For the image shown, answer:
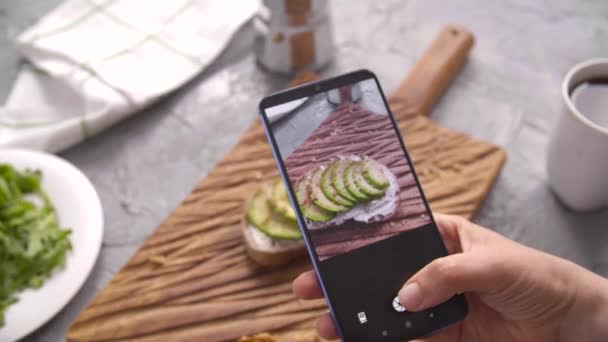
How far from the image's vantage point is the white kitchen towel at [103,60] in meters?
1.21

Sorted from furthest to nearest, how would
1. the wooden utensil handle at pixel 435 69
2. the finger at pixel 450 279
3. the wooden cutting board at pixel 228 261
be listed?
1. the wooden utensil handle at pixel 435 69
2. the wooden cutting board at pixel 228 261
3. the finger at pixel 450 279

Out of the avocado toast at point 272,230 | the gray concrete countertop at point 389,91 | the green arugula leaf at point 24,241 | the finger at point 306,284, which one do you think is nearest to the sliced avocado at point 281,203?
the avocado toast at point 272,230

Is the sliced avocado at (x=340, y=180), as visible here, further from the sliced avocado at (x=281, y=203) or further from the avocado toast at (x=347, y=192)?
the sliced avocado at (x=281, y=203)

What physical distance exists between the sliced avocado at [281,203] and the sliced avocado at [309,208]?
0.48ft

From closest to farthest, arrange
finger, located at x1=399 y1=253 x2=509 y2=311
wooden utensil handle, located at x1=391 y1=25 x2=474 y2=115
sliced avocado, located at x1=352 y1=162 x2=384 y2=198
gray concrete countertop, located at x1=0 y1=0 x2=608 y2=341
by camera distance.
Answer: finger, located at x1=399 y1=253 x2=509 y2=311 < sliced avocado, located at x1=352 y1=162 x2=384 y2=198 < gray concrete countertop, located at x1=0 y1=0 x2=608 y2=341 < wooden utensil handle, located at x1=391 y1=25 x2=474 y2=115

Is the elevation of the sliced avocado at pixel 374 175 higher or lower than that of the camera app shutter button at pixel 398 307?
higher

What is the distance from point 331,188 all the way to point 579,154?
1.54 feet

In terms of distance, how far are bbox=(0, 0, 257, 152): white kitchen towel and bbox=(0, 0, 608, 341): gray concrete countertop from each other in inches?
1.8

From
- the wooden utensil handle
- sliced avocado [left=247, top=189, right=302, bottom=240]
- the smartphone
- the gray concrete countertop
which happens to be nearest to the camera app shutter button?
the smartphone

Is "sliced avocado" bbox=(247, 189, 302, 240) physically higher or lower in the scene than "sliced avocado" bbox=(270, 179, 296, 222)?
lower

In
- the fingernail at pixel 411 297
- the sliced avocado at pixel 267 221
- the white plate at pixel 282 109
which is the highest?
the white plate at pixel 282 109

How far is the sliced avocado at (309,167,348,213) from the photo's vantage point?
80 centimetres

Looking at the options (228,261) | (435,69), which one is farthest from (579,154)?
(228,261)

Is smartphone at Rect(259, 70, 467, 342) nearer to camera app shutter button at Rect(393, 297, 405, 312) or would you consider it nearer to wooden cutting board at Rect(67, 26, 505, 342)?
camera app shutter button at Rect(393, 297, 405, 312)
